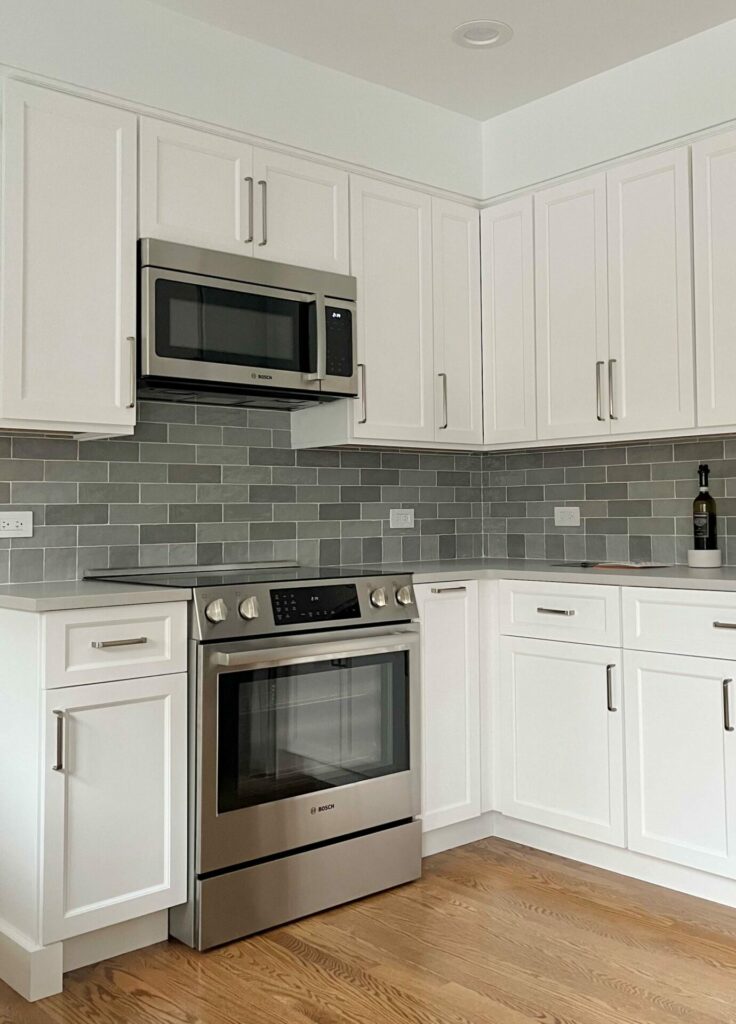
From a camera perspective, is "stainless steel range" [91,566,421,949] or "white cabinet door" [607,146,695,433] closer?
"stainless steel range" [91,566,421,949]

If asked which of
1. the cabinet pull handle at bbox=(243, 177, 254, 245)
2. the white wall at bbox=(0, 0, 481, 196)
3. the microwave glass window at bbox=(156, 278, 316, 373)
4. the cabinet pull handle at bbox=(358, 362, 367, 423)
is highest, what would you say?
the white wall at bbox=(0, 0, 481, 196)

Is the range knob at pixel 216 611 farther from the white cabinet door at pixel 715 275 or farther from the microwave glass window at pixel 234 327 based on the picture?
the white cabinet door at pixel 715 275

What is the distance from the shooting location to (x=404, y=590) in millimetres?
3016

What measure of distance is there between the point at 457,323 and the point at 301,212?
2.61 ft

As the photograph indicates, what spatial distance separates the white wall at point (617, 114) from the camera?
301cm

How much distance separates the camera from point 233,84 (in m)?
2.97

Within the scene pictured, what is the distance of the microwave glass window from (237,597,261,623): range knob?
2.51ft

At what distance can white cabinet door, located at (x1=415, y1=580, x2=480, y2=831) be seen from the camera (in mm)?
3166

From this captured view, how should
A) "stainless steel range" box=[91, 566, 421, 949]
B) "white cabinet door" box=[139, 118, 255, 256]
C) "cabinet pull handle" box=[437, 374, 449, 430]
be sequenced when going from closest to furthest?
"stainless steel range" box=[91, 566, 421, 949] → "white cabinet door" box=[139, 118, 255, 256] → "cabinet pull handle" box=[437, 374, 449, 430]

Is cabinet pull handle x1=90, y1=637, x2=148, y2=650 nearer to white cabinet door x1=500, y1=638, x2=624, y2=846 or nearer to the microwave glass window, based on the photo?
the microwave glass window

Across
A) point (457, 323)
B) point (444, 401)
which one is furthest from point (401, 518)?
point (457, 323)

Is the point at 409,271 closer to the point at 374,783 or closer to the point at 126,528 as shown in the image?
the point at 126,528

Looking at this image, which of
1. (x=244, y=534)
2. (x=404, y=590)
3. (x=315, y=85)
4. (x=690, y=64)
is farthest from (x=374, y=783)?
(x=690, y=64)

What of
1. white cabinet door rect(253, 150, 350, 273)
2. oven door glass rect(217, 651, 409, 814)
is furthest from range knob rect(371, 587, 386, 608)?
white cabinet door rect(253, 150, 350, 273)
